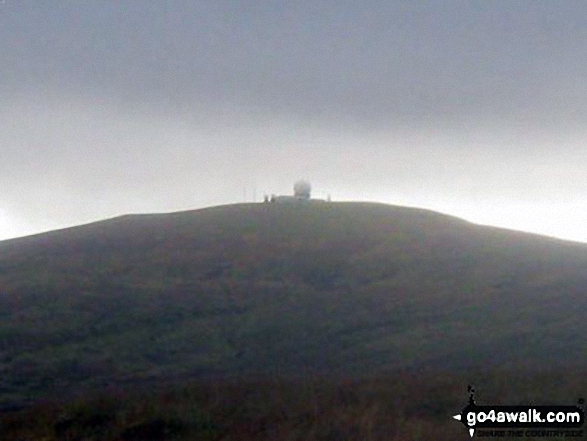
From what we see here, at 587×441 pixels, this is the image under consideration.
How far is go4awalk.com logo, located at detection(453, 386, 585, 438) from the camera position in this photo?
18.1m

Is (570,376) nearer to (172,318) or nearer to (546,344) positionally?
(546,344)

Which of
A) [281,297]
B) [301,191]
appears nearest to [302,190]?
[301,191]

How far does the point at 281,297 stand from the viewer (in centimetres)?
5966

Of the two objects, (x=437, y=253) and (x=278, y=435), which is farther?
(x=437, y=253)

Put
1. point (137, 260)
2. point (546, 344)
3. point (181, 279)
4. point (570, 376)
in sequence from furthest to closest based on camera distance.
A: point (137, 260) < point (181, 279) < point (546, 344) < point (570, 376)

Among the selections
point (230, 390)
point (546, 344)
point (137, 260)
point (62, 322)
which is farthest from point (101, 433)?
point (137, 260)

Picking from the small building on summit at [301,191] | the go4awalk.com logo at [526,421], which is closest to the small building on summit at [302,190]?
the small building on summit at [301,191]

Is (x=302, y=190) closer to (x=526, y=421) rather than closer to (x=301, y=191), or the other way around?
(x=301, y=191)

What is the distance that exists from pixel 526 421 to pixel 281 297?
1622 inches

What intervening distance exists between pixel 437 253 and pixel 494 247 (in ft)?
11.5

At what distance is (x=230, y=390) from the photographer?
85.8 feet

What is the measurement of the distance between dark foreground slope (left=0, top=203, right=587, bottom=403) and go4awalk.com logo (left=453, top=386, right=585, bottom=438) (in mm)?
13942

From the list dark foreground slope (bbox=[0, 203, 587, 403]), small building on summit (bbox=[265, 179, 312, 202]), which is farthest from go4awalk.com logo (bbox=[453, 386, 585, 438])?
small building on summit (bbox=[265, 179, 312, 202])

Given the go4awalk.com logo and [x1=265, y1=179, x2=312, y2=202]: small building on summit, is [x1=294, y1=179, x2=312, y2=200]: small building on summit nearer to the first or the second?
[x1=265, y1=179, x2=312, y2=202]: small building on summit
